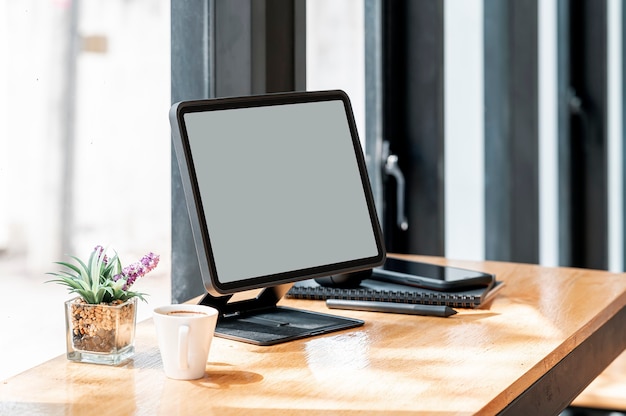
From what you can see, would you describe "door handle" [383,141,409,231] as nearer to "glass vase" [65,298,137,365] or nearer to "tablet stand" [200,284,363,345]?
"tablet stand" [200,284,363,345]

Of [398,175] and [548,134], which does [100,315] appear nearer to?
[398,175]

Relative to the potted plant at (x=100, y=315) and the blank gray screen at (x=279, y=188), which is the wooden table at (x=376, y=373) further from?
the blank gray screen at (x=279, y=188)

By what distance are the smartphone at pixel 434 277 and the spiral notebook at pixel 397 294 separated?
11 millimetres

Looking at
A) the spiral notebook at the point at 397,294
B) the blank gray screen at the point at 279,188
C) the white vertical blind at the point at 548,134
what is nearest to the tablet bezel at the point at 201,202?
the blank gray screen at the point at 279,188

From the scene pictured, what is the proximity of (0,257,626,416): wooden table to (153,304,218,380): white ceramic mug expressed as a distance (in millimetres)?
14

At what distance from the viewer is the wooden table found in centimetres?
101

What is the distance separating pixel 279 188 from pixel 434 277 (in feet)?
1.30

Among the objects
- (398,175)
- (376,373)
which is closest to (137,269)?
(376,373)

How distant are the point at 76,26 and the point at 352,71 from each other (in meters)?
1.14

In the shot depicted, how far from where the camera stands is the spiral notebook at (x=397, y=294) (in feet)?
5.02

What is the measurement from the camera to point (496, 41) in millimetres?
3139

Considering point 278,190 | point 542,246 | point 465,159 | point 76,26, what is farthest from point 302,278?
point 542,246

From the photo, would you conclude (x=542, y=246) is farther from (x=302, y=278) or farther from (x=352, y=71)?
(x=302, y=278)

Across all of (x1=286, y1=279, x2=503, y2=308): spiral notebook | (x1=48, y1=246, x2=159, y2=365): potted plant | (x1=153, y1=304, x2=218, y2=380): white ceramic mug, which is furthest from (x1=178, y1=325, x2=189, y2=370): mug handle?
(x1=286, y1=279, x2=503, y2=308): spiral notebook
